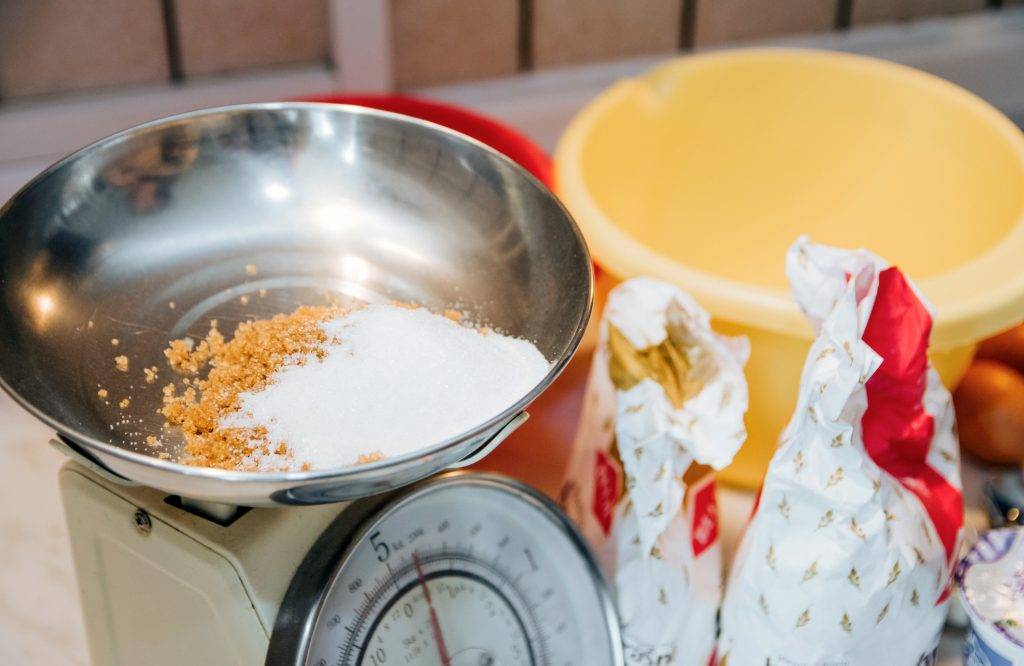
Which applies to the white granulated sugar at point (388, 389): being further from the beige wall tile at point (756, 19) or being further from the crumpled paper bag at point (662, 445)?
the beige wall tile at point (756, 19)

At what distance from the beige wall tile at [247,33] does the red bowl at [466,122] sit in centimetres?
17

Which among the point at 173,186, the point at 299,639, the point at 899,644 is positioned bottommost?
the point at 899,644

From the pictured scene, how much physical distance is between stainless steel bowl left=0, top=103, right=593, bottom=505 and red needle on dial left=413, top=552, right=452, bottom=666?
0.36 ft

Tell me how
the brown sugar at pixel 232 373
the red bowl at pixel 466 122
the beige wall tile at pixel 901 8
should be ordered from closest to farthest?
the brown sugar at pixel 232 373
the red bowl at pixel 466 122
the beige wall tile at pixel 901 8

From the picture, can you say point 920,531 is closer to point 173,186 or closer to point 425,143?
point 425,143

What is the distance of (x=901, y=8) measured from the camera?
4.60ft

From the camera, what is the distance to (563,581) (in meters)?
0.71

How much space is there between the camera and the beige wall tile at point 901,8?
139cm

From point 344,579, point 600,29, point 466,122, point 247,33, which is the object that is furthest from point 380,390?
point 600,29

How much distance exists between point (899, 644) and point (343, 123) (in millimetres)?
552

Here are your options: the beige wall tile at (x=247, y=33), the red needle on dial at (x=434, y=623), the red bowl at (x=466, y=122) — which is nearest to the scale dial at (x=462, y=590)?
the red needle on dial at (x=434, y=623)

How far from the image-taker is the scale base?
596mm

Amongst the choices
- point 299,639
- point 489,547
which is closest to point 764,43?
point 489,547

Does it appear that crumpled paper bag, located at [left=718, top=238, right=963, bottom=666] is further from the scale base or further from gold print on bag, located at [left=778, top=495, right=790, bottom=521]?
the scale base
